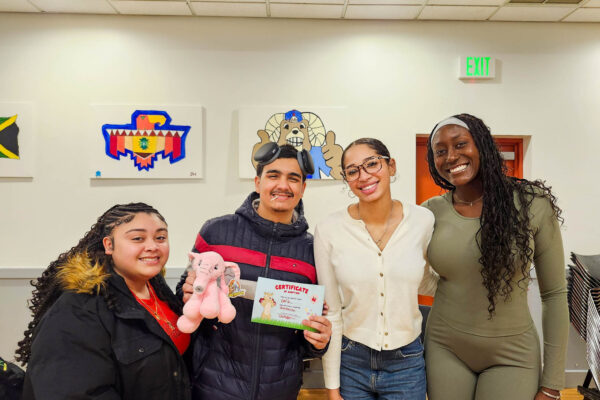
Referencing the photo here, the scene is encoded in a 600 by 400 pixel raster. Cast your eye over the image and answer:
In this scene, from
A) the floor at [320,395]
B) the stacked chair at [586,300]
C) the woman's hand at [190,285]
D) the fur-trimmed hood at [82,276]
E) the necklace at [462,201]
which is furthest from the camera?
the floor at [320,395]

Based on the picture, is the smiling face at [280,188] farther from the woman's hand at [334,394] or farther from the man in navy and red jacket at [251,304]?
the woman's hand at [334,394]

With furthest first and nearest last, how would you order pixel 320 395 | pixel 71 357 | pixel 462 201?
pixel 320 395 < pixel 462 201 < pixel 71 357

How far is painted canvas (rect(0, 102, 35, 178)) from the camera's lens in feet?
11.6

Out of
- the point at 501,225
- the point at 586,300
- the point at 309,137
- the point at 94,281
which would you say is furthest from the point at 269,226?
the point at 586,300

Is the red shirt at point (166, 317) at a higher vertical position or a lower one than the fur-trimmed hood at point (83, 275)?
lower

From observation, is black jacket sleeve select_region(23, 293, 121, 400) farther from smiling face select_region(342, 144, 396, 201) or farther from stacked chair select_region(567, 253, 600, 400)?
stacked chair select_region(567, 253, 600, 400)

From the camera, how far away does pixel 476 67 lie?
364 cm

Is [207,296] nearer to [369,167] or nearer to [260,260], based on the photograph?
[260,260]

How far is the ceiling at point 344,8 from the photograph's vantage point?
3.36 metres

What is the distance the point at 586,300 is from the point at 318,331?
2.53 meters

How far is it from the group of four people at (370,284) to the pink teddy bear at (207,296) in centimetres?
8

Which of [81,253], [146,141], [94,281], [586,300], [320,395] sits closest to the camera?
[94,281]

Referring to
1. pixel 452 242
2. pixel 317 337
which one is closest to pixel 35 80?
pixel 317 337

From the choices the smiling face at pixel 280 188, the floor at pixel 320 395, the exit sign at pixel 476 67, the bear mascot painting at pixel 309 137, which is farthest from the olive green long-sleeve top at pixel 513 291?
the exit sign at pixel 476 67
